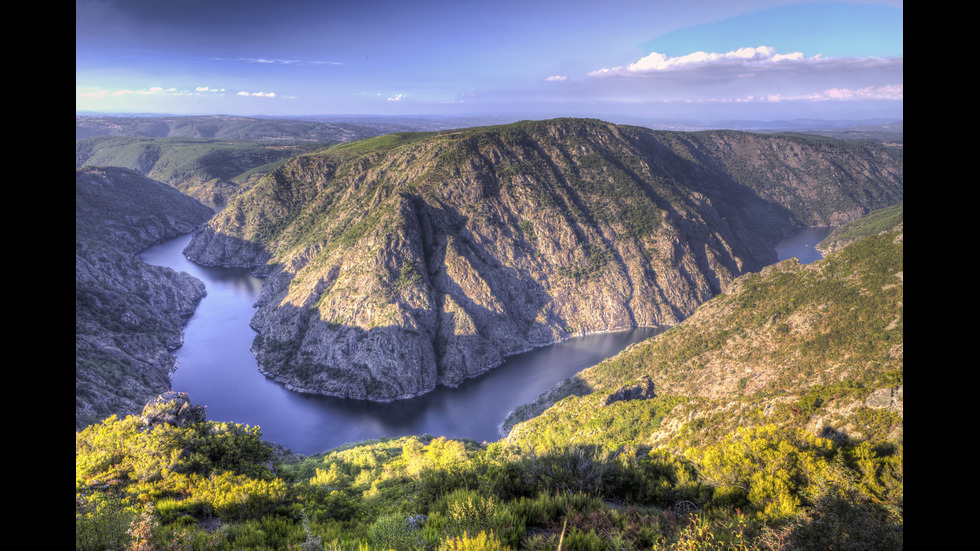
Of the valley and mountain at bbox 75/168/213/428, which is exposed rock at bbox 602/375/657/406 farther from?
mountain at bbox 75/168/213/428

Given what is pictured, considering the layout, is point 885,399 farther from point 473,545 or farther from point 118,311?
point 118,311

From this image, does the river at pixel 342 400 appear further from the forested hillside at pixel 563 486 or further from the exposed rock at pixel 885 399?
the exposed rock at pixel 885 399

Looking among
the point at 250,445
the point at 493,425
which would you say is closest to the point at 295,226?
the point at 493,425

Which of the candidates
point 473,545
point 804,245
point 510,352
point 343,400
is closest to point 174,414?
point 473,545

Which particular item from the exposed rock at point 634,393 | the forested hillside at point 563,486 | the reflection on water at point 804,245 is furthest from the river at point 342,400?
the reflection on water at point 804,245

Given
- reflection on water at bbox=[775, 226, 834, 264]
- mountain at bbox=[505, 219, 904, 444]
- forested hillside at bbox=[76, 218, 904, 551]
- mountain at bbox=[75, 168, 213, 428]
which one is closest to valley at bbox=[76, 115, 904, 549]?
forested hillside at bbox=[76, 218, 904, 551]

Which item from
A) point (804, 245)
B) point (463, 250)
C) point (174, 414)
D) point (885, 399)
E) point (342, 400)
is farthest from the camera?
point (804, 245)
